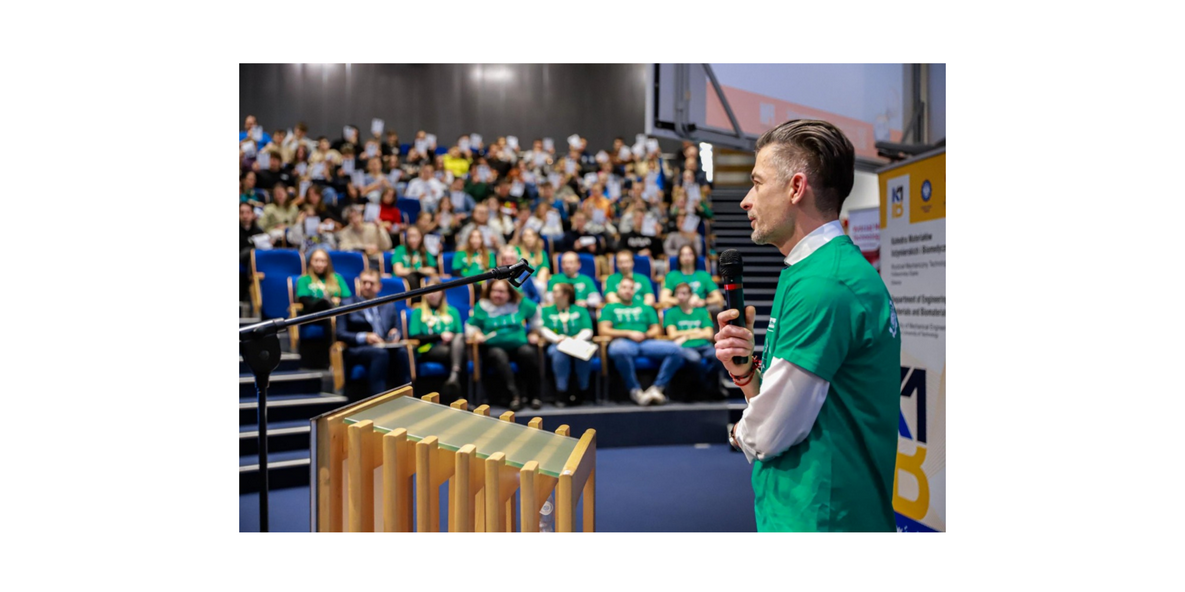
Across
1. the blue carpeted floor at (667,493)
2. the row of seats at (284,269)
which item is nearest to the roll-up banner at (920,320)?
the blue carpeted floor at (667,493)

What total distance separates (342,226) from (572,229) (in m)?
1.69

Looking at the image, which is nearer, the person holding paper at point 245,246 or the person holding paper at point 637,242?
the person holding paper at point 245,246

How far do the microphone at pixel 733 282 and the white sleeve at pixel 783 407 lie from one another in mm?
117

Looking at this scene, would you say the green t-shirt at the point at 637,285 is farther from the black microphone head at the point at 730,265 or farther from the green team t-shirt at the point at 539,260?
the black microphone head at the point at 730,265

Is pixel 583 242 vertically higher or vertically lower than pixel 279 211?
lower

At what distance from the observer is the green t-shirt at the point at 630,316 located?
165 inches

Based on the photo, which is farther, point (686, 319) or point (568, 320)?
point (686, 319)

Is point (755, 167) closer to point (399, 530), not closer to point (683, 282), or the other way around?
point (399, 530)

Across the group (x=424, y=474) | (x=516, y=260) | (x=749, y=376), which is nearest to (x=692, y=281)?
(x=516, y=260)

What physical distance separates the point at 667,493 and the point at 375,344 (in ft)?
4.53

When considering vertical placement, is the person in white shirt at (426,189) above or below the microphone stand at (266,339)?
above

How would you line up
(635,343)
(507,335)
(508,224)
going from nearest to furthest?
(507,335)
(635,343)
(508,224)

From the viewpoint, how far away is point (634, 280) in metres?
4.47

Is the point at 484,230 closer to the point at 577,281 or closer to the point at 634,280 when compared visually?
the point at 577,281
